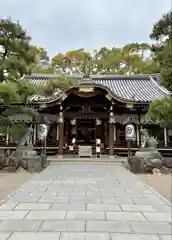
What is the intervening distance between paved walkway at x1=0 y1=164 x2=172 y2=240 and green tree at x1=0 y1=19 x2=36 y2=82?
5676 mm

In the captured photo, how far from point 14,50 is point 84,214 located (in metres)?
8.89

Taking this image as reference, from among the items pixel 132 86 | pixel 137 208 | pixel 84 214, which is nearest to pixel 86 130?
pixel 132 86

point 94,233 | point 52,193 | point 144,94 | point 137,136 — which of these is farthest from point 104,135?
point 94,233

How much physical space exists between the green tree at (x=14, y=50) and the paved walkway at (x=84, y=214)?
568cm

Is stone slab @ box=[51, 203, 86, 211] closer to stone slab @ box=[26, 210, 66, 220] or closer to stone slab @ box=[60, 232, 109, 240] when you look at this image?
stone slab @ box=[26, 210, 66, 220]

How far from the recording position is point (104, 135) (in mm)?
20234

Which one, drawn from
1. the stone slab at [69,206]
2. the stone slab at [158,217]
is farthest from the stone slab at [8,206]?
the stone slab at [158,217]

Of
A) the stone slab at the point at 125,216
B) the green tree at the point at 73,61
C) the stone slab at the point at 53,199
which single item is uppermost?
the green tree at the point at 73,61

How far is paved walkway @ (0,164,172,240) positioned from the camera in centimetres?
398

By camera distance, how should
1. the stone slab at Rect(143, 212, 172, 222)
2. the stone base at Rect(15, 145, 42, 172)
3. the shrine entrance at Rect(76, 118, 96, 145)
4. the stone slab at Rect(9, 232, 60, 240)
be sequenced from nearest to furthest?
the stone slab at Rect(9, 232, 60, 240) → the stone slab at Rect(143, 212, 172, 222) → the stone base at Rect(15, 145, 42, 172) → the shrine entrance at Rect(76, 118, 96, 145)

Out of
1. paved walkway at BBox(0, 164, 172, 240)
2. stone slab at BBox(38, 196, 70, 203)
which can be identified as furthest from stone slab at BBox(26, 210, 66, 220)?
stone slab at BBox(38, 196, 70, 203)

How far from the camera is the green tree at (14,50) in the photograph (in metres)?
11.6

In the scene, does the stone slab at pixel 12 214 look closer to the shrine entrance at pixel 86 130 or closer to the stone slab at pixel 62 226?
the stone slab at pixel 62 226

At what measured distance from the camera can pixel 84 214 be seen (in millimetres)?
5066
